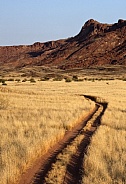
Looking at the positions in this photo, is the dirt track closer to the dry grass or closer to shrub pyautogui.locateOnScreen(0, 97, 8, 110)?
the dry grass

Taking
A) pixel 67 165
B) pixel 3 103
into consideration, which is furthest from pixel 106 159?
pixel 3 103

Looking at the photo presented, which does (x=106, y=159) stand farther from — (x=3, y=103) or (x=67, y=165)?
(x=3, y=103)

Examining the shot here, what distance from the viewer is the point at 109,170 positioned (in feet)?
26.6

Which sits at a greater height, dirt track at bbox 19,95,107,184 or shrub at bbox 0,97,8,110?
dirt track at bbox 19,95,107,184

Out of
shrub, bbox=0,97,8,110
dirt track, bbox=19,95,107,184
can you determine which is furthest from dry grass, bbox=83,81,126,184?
shrub, bbox=0,97,8,110

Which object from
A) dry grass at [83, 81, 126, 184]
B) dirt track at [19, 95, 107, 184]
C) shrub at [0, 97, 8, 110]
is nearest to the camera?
dry grass at [83, 81, 126, 184]

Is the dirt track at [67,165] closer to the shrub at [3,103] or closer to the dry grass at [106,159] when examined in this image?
the dry grass at [106,159]

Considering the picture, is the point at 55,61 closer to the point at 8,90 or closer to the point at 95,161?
the point at 8,90

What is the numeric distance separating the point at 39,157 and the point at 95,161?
1810mm

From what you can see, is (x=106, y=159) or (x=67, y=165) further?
(x=106, y=159)

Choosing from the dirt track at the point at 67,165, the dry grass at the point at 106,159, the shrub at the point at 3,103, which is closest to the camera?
the dry grass at the point at 106,159

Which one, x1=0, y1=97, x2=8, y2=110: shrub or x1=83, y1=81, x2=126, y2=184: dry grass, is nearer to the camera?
x1=83, y1=81, x2=126, y2=184: dry grass

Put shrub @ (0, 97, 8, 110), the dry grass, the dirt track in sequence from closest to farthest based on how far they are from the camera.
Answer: the dry grass → the dirt track → shrub @ (0, 97, 8, 110)

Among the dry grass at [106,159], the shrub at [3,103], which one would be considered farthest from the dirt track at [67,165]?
the shrub at [3,103]
